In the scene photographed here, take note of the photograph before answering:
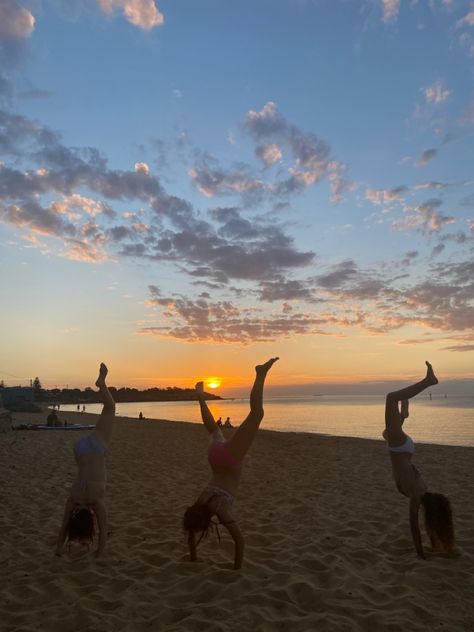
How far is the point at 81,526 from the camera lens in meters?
5.12

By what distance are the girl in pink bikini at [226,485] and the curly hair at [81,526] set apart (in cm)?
111

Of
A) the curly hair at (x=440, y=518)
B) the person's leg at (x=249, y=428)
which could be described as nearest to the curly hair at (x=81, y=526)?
the person's leg at (x=249, y=428)

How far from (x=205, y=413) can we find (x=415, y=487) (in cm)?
263

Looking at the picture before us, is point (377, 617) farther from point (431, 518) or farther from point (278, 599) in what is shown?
point (431, 518)

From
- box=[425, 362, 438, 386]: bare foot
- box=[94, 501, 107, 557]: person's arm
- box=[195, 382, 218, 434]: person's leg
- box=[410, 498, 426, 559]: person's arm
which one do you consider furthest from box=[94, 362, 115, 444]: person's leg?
box=[425, 362, 438, 386]: bare foot

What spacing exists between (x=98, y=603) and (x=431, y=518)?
3.68 m

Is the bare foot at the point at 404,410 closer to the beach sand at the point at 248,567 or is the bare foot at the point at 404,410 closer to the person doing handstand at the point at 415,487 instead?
the person doing handstand at the point at 415,487

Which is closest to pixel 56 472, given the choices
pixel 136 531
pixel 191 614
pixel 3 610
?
pixel 136 531

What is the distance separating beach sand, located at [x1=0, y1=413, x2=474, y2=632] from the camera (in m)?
3.76

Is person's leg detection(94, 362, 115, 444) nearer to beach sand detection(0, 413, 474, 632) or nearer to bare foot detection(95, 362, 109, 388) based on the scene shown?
bare foot detection(95, 362, 109, 388)

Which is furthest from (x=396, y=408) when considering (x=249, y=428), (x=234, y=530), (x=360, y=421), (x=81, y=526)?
(x=360, y=421)

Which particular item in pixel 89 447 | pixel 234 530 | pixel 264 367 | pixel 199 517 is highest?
pixel 264 367

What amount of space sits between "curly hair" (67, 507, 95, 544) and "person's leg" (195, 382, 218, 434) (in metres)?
1.62

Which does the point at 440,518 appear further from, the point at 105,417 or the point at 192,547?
the point at 105,417
